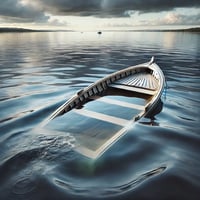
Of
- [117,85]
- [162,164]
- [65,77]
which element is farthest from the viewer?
[65,77]

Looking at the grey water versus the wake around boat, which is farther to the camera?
the wake around boat

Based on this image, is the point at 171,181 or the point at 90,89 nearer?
the point at 171,181

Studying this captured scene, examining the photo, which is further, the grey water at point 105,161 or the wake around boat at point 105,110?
the wake around boat at point 105,110

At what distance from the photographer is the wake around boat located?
22.3 feet

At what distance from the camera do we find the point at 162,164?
19.6 ft

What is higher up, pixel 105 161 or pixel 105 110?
pixel 105 110

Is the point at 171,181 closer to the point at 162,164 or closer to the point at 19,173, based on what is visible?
the point at 162,164

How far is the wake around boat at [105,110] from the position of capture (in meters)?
6.80

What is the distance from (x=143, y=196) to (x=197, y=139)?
3.55m

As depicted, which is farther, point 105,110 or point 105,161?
point 105,110

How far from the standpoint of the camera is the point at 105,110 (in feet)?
30.3

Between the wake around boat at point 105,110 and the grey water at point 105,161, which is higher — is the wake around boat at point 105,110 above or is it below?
above

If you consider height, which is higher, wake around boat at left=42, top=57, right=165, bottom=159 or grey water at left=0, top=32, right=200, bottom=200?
wake around boat at left=42, top=57, right=165, bottom=159

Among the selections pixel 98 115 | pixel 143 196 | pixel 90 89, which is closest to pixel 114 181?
pixel 143 196
